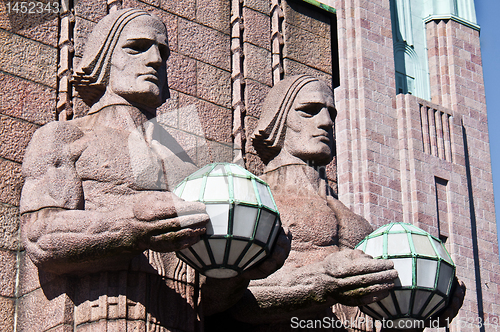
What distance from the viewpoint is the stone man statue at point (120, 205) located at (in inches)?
244

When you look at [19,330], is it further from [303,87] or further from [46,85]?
[303,87]

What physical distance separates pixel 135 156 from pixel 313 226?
1.61 meters

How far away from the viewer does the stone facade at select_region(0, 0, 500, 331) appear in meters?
7.92

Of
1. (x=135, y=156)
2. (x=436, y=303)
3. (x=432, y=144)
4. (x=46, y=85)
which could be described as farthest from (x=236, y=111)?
(x=432, y=144)

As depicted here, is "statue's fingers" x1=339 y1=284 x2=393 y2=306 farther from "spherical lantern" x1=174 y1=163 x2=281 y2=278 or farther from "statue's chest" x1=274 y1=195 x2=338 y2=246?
"statue's chest" x1=274 y1=195 x2=338 y2=246

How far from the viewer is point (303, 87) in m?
8.34

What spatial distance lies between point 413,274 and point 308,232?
3.57ft

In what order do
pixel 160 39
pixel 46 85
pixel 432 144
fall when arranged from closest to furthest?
pixel 160 39, pixel 46 85, pixel 432 144

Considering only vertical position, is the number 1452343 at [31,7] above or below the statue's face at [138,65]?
above

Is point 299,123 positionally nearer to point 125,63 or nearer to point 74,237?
point 125,63

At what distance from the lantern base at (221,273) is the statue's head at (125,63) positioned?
5.36 ft

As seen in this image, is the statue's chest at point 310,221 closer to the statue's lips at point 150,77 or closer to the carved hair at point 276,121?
the carved hair at point 276,121

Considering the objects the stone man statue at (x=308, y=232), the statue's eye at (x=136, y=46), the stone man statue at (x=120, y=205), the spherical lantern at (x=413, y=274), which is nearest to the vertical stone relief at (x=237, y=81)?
the stone man statue at (x=308, y=232)

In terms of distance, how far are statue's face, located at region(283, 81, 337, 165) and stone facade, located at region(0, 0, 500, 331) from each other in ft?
3.45
